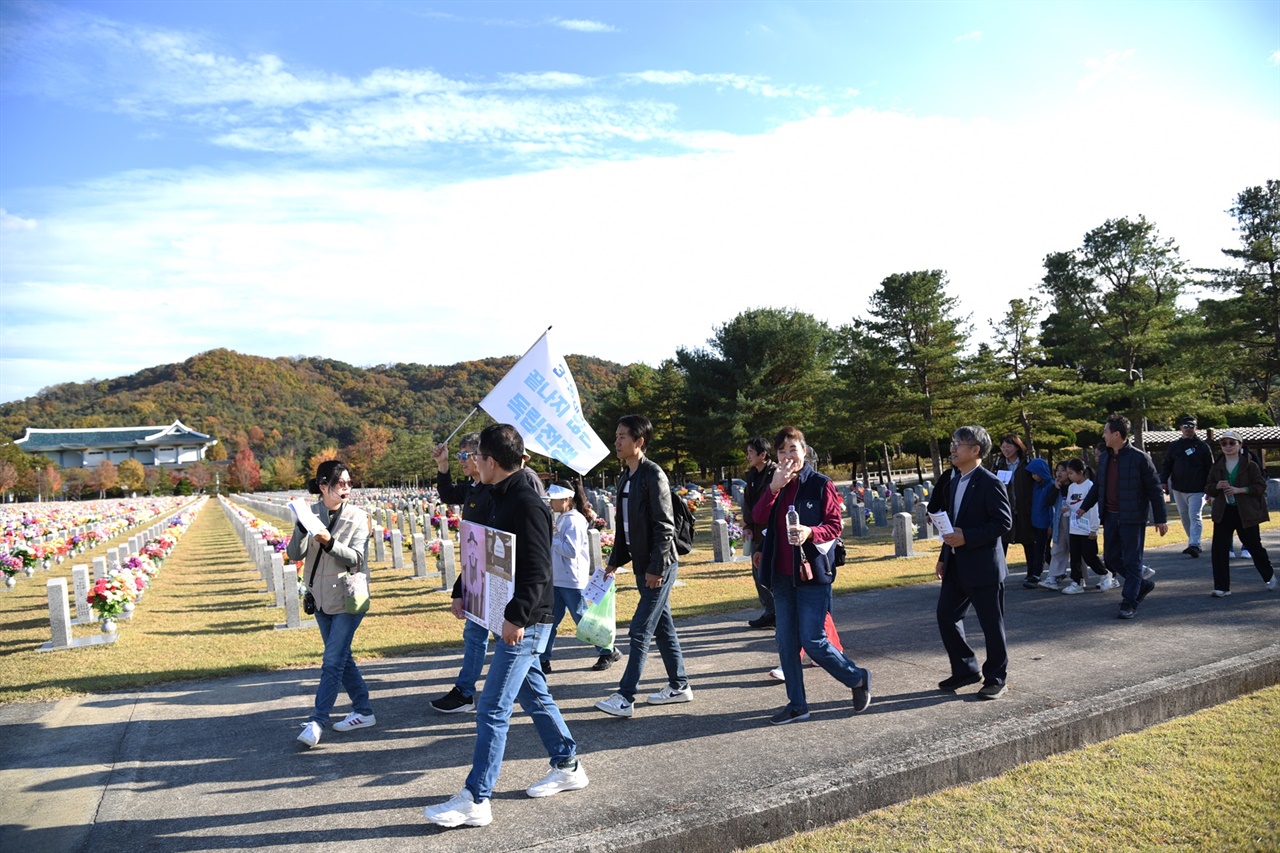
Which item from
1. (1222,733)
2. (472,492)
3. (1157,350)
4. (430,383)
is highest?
(430,383)

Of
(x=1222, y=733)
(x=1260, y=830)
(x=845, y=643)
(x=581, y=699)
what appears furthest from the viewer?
(x=845, y=643)

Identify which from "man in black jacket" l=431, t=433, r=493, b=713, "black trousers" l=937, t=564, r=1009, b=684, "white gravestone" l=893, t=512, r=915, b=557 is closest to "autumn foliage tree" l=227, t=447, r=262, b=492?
"white gravestone" l=893, t=512, r=915, b=557

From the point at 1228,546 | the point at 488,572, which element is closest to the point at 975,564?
the point at 488,572

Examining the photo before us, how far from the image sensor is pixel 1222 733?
4598 millimetres

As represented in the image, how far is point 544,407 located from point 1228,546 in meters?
7.23

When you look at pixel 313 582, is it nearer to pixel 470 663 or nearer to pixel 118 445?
pixel 470 663

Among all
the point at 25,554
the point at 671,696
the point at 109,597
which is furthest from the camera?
the point at 25,554

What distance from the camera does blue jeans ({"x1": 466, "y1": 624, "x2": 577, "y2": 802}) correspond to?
363 centimetres

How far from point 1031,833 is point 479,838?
8.33ft

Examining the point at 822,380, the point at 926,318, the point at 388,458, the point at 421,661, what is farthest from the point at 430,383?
the point at 421,661

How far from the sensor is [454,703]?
547cm

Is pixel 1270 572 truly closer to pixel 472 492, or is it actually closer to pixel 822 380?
pixel 472 492

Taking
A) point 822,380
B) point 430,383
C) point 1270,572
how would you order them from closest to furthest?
1. point 1270,572
2. point 822,380
3. point 430,383

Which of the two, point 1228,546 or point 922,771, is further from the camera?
point 1228,546
